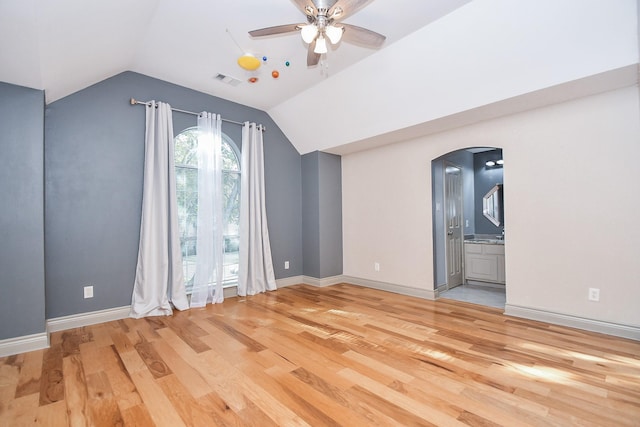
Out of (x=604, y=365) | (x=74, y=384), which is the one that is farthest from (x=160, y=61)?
(x=604, y=365)

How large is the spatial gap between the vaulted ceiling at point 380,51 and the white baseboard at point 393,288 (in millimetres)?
2291

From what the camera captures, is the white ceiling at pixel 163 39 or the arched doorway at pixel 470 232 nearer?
the white ceiling at pixel 163 39

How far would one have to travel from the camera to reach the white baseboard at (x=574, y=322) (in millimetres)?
2756

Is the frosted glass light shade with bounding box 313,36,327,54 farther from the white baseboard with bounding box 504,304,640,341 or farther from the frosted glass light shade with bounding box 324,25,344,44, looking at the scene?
the white baseboard with bounding box 504,304,640,341

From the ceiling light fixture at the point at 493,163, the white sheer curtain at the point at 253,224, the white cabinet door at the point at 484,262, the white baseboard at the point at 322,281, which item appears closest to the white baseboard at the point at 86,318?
the white sheer curtain at the point at 253,224

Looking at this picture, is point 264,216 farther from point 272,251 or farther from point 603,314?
point 603,314

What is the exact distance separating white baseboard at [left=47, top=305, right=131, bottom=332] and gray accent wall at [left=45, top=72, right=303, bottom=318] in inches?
2.1

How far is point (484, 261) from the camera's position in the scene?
16.7 ft

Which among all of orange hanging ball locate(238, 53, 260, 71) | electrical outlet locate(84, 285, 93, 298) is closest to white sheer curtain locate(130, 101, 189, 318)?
electrical outlet locate(84, 285, 93, 298)

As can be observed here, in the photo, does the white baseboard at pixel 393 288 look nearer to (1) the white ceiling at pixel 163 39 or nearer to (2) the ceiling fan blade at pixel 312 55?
(1) the white ceiling at pixel 163 39

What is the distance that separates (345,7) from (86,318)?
402 centimetres

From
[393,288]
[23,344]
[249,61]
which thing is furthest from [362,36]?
[23,344]

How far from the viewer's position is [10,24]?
1.87m

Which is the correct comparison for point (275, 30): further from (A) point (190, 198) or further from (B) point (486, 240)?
(B) point (486, 240)
